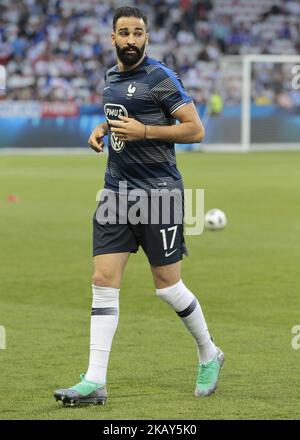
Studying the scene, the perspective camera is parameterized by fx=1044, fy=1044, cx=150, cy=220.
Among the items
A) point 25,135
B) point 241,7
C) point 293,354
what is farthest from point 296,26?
point 293,354

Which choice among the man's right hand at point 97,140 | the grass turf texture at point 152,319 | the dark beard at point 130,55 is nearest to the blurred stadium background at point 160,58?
the grass turf texture at point 152,319

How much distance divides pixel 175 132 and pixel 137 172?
1.26 feet

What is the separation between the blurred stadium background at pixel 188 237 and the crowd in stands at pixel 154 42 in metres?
0.06

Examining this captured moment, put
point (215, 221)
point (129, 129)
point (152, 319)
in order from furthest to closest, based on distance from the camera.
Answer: point (215, 221)
point (152, 319)
point (129, 129)

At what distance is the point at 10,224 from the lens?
15.8m

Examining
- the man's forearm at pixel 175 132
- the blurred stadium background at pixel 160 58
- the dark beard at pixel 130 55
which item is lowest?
the blurred stadium background at pixel 160 58

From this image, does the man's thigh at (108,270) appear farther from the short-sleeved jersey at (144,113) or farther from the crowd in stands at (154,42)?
the crowd in stands at (154,42)

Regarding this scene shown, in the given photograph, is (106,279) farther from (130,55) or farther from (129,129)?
(130,55)

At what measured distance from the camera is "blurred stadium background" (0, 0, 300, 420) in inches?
261

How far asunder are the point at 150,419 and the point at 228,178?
1873 cm

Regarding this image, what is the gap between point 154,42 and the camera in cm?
3844

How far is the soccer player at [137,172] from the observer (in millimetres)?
6031

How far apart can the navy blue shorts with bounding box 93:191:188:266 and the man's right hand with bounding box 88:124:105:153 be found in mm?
456

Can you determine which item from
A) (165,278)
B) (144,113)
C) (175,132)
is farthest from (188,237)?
(175,132)
